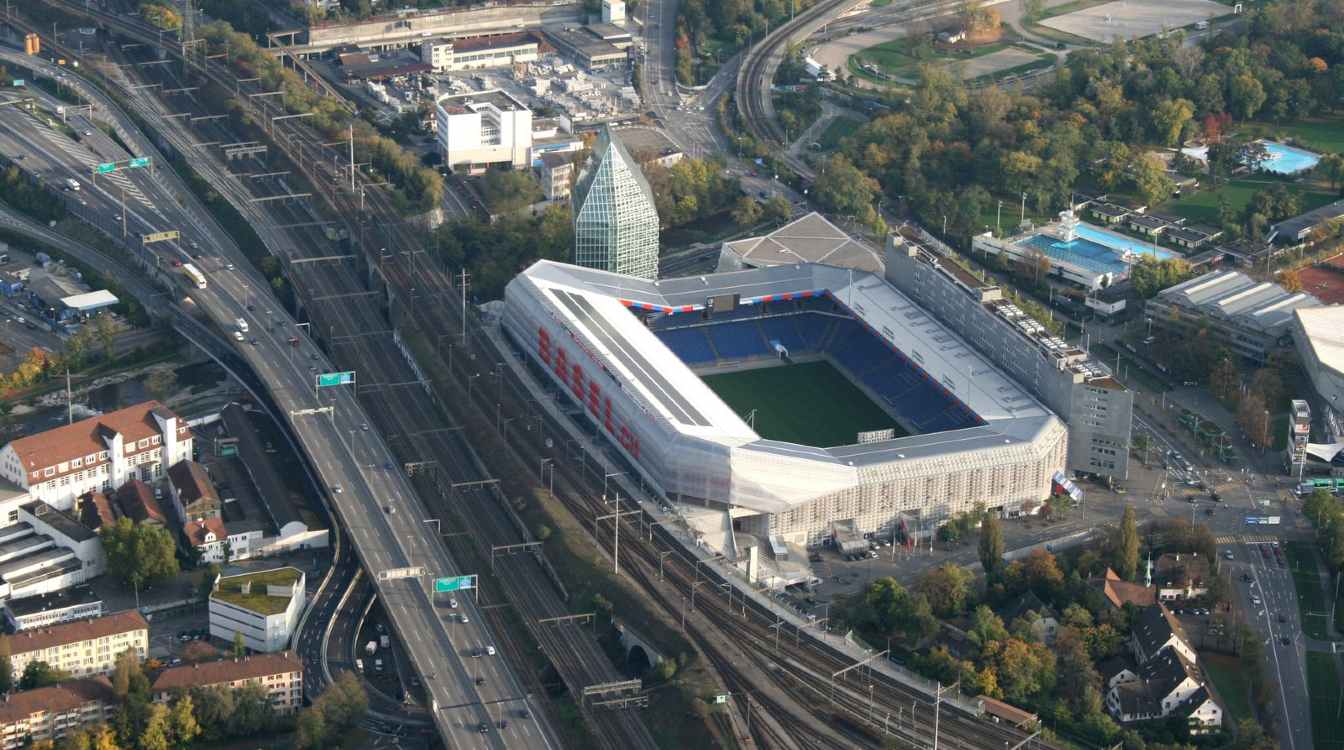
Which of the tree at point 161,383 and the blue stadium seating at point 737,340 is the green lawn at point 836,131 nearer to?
the blue stadium seating at point 737,340

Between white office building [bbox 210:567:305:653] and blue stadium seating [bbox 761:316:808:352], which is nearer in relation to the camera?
white office building [bbox 210:567:305:653]

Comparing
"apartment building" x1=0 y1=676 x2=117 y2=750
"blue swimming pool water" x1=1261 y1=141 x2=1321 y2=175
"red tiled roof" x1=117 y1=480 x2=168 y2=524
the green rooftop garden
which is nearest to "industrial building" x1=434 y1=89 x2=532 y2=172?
"red tiled roof" x1=117 y1=480 x2=168 y2=524

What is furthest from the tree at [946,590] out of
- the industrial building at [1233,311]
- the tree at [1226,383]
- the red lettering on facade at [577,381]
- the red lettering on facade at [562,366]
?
the industrial building at [1233,311]

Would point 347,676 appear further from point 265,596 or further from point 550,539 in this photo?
point 550,539

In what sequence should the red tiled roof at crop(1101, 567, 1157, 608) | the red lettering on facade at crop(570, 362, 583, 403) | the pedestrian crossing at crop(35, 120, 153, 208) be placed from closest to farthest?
the red tiled roof at crop(1101, 567, 1157, 608) < the red lettering on facade at crop(570, 362, 583, 403) < the pedestrian crossing at crop(35, 120, 153, 208)

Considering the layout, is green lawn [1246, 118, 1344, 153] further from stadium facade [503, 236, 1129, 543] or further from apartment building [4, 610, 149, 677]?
apartment building [4, 610, 149, 677]

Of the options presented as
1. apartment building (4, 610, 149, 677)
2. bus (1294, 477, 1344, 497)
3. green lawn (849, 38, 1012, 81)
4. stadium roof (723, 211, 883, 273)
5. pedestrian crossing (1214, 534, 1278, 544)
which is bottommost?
apartment building (4, 610, 149, 677)

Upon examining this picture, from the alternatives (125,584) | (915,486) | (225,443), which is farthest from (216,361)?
(915,486)
